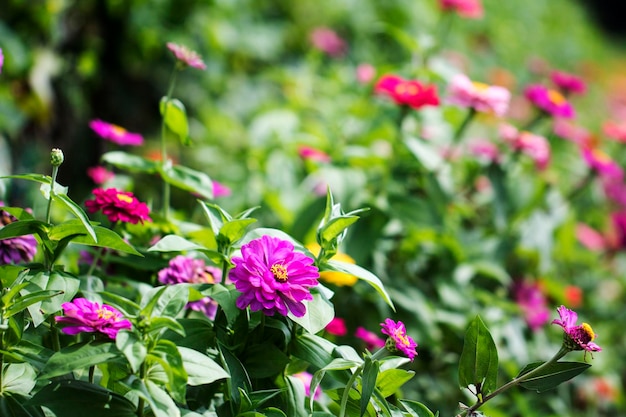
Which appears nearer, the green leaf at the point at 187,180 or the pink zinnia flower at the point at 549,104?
the green leaf at the point at 187,180

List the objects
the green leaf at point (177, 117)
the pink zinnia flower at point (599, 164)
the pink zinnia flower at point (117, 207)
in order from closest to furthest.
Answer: the pink zinnia flower at point (117, 207) → the green leaf at point (177, 117) → the pink zinnia flower at point (599, 164)

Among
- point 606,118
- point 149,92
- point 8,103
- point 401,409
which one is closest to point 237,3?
point 149,92

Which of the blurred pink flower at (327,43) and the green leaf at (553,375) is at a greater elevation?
the green leaf at (553,375)

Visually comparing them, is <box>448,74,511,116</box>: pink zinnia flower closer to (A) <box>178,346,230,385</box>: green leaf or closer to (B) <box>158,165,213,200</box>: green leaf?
(B) <box>158,165,213,200</box>: green leaf

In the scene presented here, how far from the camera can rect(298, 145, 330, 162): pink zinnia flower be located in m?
1.75

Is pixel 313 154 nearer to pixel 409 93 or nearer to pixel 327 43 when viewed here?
pixel 409 93

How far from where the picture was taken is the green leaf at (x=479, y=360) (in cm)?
83

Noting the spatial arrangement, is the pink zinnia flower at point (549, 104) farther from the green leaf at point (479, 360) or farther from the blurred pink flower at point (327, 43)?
the blurred pink flower at point (327, 43)

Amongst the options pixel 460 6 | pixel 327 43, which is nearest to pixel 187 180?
pixel 460 6

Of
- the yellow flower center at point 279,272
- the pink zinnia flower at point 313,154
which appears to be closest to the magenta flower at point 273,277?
the yellow flower center at point 279,272

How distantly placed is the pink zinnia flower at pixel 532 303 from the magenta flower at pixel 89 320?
1244mm

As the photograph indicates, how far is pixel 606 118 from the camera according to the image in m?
4.60

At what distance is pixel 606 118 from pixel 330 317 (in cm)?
431

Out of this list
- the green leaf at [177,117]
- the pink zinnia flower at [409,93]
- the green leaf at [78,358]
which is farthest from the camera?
the pink zinnia flower at [409,93]
